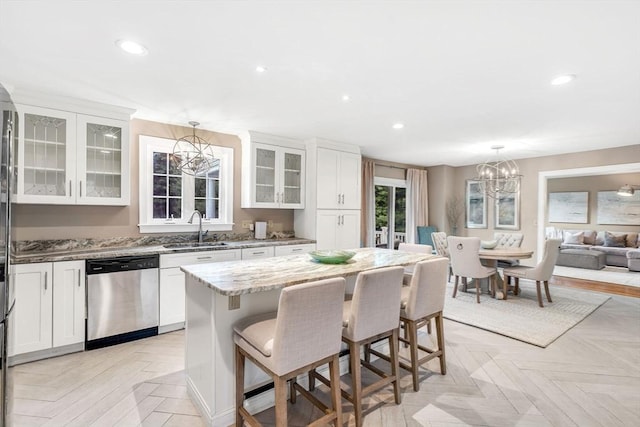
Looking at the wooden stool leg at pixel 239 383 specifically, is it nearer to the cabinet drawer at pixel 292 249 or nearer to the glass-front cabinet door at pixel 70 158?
the cabinet drawer at pixel 292 249

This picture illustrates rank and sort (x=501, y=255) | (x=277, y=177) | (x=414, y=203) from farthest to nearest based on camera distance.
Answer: (x=414, y=203), (x=277, y=177), (x=501, y=255)

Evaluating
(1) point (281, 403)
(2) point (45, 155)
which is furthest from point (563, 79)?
(2) point (45, 155)

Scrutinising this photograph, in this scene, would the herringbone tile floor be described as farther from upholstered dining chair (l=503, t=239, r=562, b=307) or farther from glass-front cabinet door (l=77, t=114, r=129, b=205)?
glass-front cabinet door (l=77, t=114, r=129, b=205)

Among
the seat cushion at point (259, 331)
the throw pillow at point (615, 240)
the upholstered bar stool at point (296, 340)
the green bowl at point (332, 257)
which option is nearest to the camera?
the upholstered bar stool at point (296, 340)

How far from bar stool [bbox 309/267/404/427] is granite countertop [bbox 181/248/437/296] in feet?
0.84

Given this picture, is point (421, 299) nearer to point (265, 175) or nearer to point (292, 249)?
point (292, 249)

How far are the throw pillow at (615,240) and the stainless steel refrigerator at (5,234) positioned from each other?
1065cm

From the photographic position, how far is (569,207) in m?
8.97

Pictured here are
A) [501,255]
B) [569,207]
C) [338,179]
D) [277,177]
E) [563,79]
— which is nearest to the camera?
[563,79]

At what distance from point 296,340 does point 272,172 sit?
10.8 ft

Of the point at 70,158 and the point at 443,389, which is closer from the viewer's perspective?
the point at 443,389

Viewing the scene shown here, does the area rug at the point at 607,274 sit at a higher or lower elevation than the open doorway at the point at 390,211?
lower

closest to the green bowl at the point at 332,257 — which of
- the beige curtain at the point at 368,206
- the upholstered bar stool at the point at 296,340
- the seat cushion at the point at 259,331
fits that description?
the seat cushion at the point at 259,331

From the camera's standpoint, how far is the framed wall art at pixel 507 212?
6.79 metres
